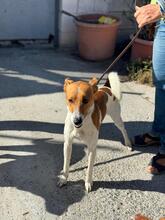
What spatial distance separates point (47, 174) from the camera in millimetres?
3480

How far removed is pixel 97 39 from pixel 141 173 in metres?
2.63

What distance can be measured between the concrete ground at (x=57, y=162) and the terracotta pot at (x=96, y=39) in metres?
0.64

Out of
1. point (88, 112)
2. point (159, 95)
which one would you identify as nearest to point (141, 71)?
point (159, 95)

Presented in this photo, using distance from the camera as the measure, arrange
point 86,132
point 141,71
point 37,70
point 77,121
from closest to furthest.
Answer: point 77,121
point 86,132
point 141,71
point 37,70

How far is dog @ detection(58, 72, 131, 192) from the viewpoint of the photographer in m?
2.84

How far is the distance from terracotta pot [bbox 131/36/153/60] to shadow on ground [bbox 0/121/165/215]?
5.88 ft

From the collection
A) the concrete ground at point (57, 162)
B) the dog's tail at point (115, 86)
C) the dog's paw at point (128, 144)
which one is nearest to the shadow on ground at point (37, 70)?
the concrete ground at point (57, 162)

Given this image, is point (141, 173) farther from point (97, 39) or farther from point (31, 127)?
point (97, 39)

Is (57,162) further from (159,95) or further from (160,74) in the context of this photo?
(160,74)

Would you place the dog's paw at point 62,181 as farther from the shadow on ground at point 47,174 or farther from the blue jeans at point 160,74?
the blue jeans at point 160,74

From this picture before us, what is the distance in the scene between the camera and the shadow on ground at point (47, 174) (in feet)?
Answer: 10.7

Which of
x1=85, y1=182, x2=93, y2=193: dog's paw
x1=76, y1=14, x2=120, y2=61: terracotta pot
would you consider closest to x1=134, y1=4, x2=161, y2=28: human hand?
x1=85, y1=182, x2=93, y2=193: dog's paw

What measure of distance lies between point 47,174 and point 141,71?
7.61 feet

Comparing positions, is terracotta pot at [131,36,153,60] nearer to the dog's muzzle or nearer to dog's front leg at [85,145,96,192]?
dog's front leg at [85,145,96,192]
